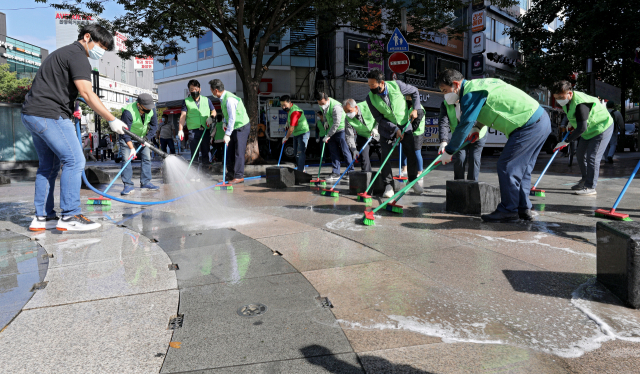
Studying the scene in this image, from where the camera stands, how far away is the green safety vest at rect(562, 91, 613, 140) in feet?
20.8

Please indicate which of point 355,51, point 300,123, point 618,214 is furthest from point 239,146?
point 355,51

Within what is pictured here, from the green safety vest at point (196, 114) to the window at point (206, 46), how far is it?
17681 millimetres

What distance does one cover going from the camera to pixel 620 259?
2.57 m

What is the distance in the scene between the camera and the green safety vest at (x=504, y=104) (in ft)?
14.9

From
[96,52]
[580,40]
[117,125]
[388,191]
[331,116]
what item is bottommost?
[388,191]

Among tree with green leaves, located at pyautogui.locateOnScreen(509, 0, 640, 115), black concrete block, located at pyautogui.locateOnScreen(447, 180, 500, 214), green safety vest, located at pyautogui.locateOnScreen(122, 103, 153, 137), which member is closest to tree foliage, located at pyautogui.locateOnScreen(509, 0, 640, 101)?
tree with green leaves, located at pyautogui.locateOnScreen(509, 0, 640, 115)

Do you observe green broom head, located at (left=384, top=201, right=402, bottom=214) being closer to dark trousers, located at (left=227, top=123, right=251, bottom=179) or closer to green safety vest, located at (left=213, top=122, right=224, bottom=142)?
dark trousers, located at (left=227, top=123, right=251, bottom=179)

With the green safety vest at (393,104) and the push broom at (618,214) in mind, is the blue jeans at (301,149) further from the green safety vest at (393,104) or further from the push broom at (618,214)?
the push broom at (618,214)

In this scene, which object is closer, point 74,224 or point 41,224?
point 74,224

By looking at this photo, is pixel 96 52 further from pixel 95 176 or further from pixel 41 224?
pixel 95 176

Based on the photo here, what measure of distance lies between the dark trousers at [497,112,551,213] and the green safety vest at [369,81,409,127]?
176cm

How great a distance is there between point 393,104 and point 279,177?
2817 millimetres

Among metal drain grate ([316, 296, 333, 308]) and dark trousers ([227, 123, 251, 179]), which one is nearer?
metal drain grate ([316, 296, 333, 308])

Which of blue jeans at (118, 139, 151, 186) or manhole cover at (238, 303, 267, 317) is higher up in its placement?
blue jeans at (118, 139, 151, 186)
